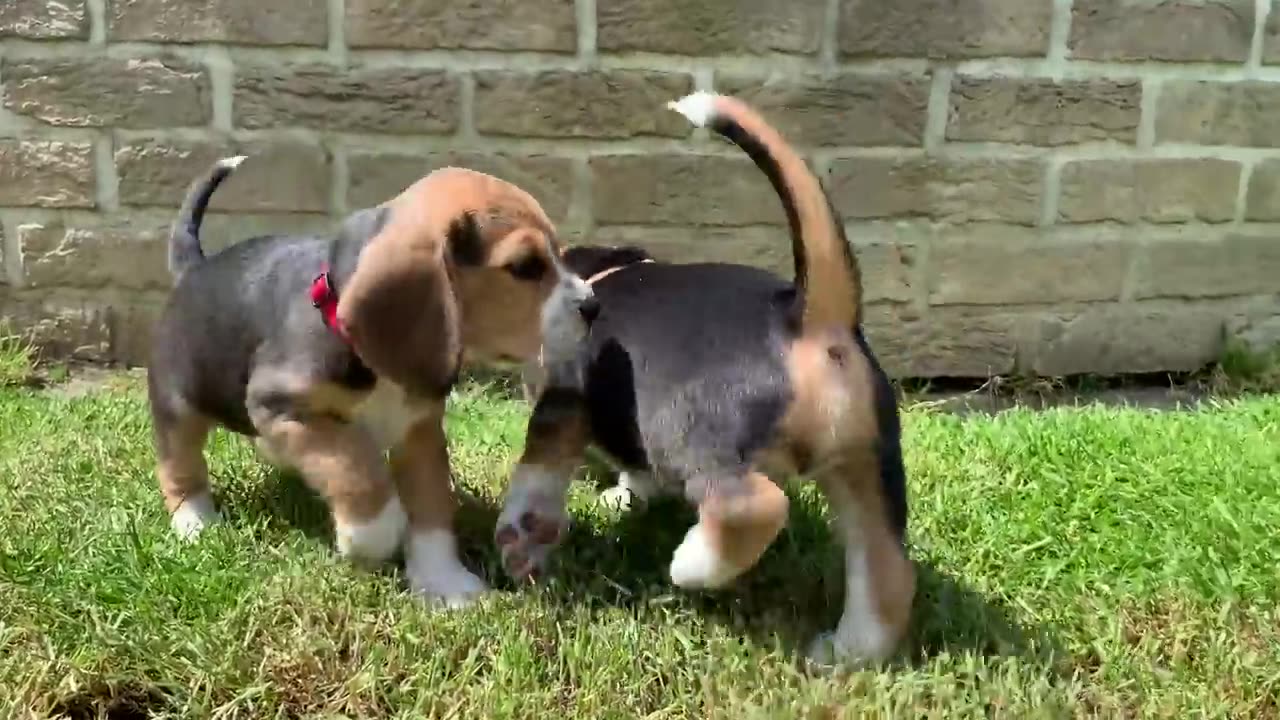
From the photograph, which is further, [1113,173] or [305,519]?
[1113,173]

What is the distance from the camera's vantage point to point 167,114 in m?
3.95

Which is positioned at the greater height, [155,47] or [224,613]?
[155,47]

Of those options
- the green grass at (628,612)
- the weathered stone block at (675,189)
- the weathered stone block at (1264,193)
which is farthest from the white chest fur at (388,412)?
the weathered stone block at (1264,193)

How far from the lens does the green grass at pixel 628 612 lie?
217 cm

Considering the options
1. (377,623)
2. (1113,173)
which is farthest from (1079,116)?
(377,623)

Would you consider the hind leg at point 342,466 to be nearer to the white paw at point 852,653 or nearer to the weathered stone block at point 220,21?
the white paw at point 852,653

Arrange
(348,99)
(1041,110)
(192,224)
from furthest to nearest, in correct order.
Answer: (1041,110) → (348,99) → (192,224)

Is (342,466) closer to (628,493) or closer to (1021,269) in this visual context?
(628,493)

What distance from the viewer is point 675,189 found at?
13.4 ft

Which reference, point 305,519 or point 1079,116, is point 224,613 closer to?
point 305,519

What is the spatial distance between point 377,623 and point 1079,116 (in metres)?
3.14

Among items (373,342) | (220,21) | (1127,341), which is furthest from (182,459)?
(1127,341)

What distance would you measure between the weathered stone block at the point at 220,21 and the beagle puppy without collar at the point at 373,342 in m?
1.47

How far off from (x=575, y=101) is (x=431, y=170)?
21.6 inches
